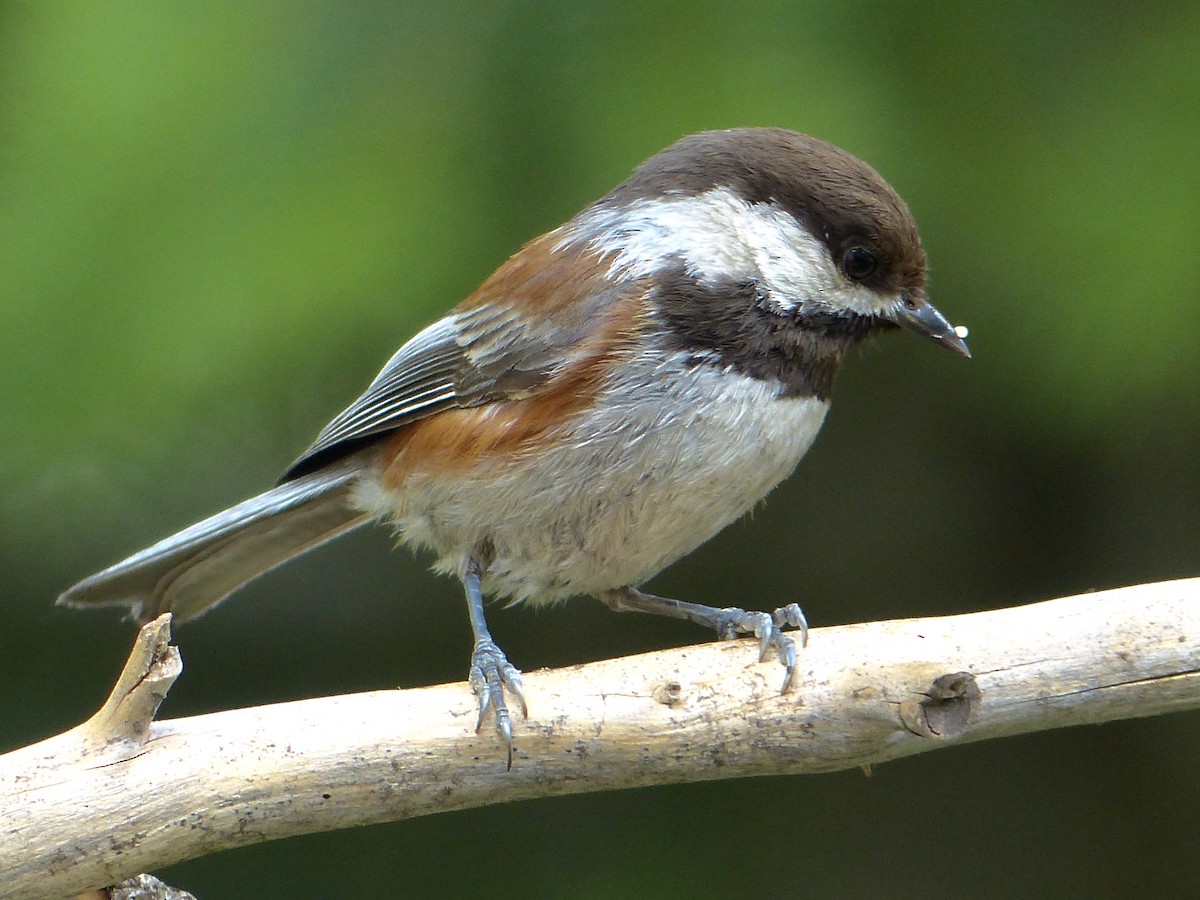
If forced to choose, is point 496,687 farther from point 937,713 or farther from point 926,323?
point 926,323

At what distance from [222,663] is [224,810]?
48.8 inches

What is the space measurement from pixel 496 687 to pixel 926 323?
0.91m

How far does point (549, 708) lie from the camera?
1639 mm

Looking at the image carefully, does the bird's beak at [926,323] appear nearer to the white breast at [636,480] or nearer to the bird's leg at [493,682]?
the white breast at [636,480]

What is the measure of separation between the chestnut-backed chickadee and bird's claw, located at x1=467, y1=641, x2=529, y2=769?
2cm

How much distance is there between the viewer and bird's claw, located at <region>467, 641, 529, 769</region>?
1.61 m

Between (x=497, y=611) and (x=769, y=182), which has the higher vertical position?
(x=769, y=182)

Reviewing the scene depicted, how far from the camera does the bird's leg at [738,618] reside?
169cm

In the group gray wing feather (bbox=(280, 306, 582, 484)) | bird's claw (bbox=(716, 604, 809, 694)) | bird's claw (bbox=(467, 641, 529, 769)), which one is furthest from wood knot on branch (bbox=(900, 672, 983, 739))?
gray wing feather (bbox=(280, 306, 582, 484))

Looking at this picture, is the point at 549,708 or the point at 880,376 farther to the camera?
the point at 880,376

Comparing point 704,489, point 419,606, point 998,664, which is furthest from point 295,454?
point 998,664

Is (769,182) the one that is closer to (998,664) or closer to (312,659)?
(998,664)

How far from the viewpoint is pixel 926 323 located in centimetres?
199

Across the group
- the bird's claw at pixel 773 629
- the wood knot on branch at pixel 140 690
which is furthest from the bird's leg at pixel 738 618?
the wood knot on branch at pixel 140 690
